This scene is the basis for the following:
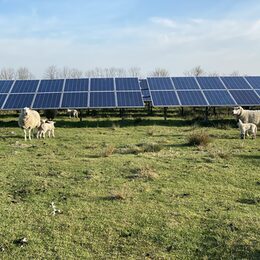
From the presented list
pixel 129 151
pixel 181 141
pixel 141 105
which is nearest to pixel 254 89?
pixel 141 105

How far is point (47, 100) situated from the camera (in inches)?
958

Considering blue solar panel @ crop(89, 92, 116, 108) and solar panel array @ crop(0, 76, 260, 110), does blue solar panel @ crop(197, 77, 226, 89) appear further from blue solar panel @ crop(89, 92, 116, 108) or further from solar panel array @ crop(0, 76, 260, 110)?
blue solar panel @ crop(89, 92, 116, 108)

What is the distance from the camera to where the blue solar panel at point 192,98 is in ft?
78.9

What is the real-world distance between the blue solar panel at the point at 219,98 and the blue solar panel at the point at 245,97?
16.8 inches

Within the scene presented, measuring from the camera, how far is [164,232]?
6.68m

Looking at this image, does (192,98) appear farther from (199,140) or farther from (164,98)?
(199,140)

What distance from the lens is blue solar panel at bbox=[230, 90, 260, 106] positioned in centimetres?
2442

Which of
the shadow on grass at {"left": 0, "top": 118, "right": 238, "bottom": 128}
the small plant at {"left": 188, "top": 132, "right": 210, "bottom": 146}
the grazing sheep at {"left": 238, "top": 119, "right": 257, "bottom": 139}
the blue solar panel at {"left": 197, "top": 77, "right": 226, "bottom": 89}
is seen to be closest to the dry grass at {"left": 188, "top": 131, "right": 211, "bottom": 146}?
the small plant at {"left": 188, "top": 132, "right": 210, "bottom": 146}

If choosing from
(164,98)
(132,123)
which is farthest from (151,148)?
(164,98)

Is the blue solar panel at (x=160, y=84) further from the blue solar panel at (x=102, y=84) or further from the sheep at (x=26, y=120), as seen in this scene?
the sheep at (x=26, y=120)

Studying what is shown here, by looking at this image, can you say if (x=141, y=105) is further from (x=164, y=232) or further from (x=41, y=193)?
(x=164, y=232)

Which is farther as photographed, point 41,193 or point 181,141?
point 181,141

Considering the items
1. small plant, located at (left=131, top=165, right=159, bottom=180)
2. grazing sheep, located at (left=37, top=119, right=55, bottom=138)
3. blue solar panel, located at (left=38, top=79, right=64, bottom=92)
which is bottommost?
grazing sheep, located at (left=37, top=119, right=55, bottom=138)

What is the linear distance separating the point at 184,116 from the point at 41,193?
19139 mm
